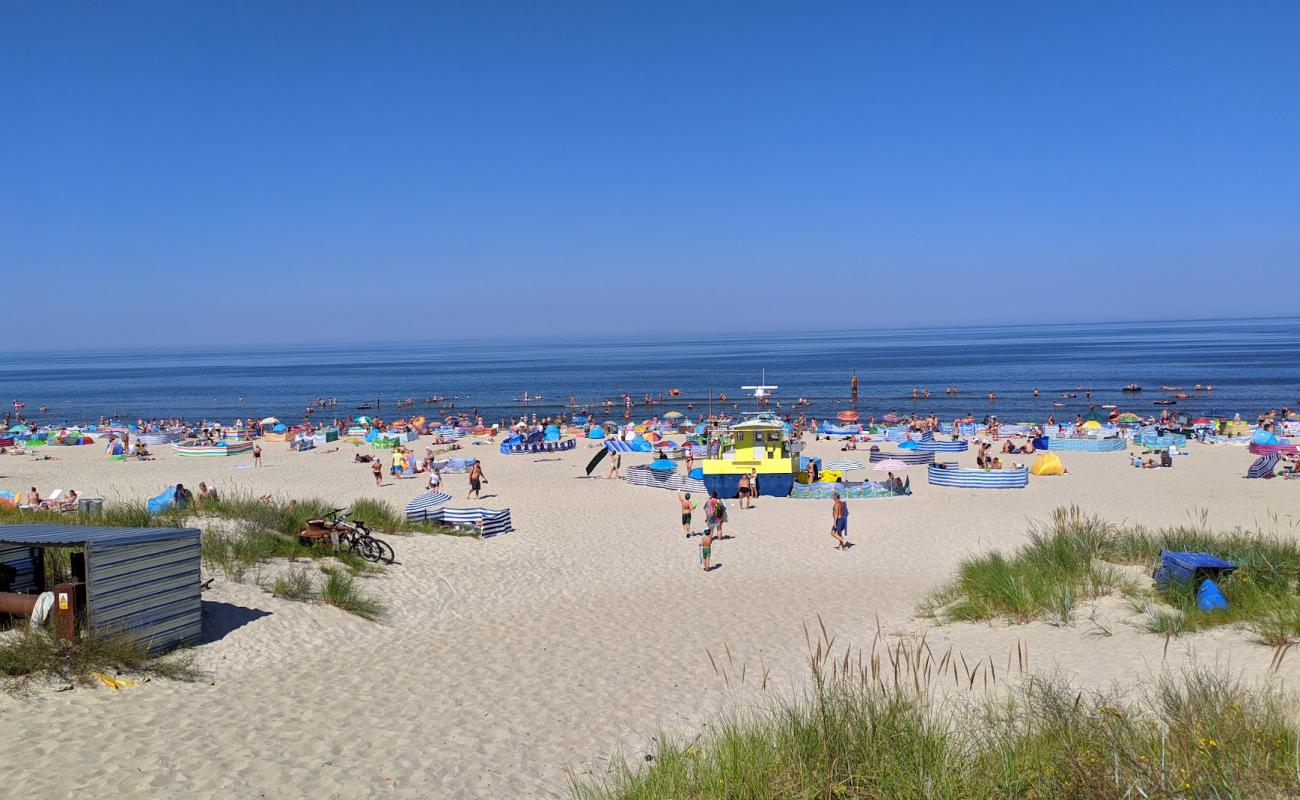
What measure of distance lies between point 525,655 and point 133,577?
3.91 metres

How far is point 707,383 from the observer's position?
8394cm

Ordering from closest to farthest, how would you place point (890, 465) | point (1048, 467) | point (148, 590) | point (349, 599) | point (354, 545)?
1. point (148, 590)
2. point (349, 599)
3. point (354, 545)
4. point (1048, 467)
5. point (890, 465)

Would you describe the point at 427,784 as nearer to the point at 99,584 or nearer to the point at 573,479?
the point at 99,584

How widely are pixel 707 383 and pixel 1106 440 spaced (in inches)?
2042

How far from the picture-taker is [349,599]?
37.5ft

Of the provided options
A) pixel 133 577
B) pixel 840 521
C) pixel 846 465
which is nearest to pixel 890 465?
pixel 846 465

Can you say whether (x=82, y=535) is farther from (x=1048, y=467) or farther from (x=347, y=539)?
(x=1048, y=467)

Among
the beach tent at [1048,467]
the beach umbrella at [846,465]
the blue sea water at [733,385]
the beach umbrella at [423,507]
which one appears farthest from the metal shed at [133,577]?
the blue sea water at [733,385]

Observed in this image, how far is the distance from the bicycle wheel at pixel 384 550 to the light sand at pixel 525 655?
0.25 m

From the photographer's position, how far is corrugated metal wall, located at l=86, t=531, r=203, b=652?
824cm

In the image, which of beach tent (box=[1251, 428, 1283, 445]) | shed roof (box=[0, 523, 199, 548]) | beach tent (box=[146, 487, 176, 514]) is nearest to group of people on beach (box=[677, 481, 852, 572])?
shed roof (box=[0, 523, 199, 548])

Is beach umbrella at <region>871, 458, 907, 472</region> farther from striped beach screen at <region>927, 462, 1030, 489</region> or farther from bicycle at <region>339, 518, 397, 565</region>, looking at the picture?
bicycle at <region>339, 518, 397, 565</region>

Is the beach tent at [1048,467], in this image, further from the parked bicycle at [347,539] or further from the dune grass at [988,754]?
the dune grass at [988,754]

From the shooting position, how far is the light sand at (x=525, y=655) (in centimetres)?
662
